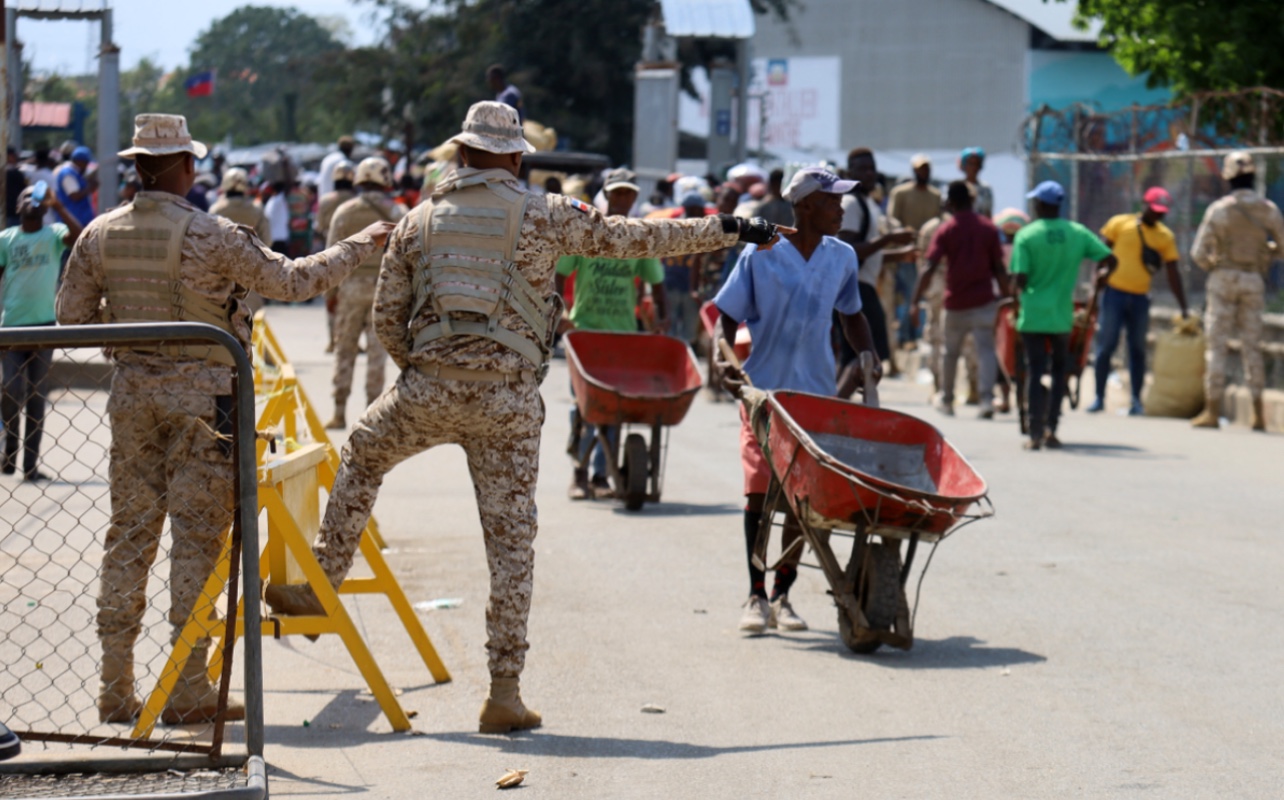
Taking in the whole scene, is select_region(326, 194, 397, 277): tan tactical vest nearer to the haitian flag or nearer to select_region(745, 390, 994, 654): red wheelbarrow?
select_region(745, 390, 994, 654): red wheelbarrow

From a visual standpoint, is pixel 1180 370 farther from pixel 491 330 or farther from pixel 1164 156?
pixel 491 330

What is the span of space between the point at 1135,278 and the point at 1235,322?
1.52 metres

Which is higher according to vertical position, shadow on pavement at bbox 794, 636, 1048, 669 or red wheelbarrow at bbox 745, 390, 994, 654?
red wheelbarrow at bbox 745, 390, 994, 654

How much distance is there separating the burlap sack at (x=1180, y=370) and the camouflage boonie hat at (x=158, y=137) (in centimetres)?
1265

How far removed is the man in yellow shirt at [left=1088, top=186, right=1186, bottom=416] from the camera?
55.4 ft

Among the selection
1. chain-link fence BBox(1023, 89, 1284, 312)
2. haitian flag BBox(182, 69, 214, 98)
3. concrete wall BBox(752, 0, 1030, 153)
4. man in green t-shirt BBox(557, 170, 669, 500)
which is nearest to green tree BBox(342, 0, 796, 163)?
concrete wall BBox(752, 0, 1030, 153)

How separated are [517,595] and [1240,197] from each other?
35.7 feet

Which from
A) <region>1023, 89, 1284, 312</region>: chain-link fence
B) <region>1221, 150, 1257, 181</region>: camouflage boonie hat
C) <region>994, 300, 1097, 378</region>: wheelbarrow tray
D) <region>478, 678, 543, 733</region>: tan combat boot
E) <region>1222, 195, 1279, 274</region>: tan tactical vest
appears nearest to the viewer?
<region>478, 678, 543, 733</region>: tan combat boot

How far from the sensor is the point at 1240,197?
15.3m

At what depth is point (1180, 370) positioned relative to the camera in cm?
1703

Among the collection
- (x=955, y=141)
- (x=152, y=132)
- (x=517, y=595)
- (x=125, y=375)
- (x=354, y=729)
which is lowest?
(x=354, y=729)

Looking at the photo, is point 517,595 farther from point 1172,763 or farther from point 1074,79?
point 1074,79

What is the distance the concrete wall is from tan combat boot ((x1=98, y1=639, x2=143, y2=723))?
47.1 meters

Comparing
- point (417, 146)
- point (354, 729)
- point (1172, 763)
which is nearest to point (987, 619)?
point (1172, 763)
